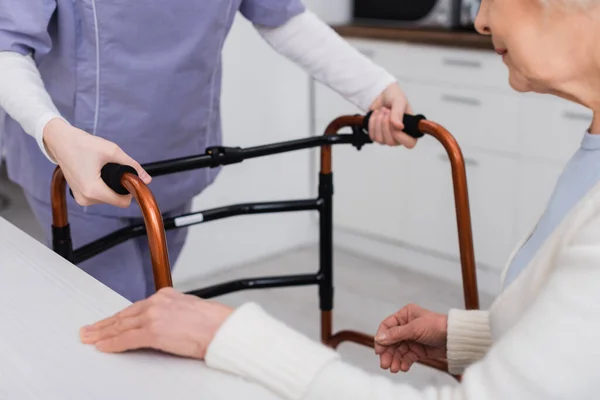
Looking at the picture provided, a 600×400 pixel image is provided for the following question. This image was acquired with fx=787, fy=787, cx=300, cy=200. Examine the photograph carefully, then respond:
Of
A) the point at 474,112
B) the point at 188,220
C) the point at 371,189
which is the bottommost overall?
the point at 371,189

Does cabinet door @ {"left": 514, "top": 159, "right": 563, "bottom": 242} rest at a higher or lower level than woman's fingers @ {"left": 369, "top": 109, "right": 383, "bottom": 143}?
lower

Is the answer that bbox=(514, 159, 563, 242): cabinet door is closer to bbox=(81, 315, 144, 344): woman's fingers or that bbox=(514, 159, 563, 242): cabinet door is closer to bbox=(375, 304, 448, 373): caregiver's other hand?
bbox=(375, 304, 448, 373): caregiver's other hand

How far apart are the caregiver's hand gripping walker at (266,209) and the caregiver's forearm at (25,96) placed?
3.9 inches

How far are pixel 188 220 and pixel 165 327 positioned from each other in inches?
23.5

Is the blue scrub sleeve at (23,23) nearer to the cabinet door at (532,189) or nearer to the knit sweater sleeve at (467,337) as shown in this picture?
the knit sweater sleeve at (467,337)

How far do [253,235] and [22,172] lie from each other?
5.87ft

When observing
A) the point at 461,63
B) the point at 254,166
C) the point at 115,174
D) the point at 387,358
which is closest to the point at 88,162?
the point at 115,174

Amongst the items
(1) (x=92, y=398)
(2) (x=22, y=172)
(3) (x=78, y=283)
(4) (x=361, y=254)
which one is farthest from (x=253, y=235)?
(1) (x=92, y=398)

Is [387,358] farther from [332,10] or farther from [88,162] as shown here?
[332,10]

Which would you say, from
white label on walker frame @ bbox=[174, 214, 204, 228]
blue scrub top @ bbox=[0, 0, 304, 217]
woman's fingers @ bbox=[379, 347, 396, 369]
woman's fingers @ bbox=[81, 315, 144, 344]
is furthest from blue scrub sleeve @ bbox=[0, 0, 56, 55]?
woman's fingers @ bbox=[379, 347, 396, 369]

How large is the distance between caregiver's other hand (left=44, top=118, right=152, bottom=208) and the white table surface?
10 centimetres

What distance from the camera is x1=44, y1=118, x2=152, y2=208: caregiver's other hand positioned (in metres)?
0.93

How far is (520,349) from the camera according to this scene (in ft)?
2.06

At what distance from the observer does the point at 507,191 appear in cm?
271
